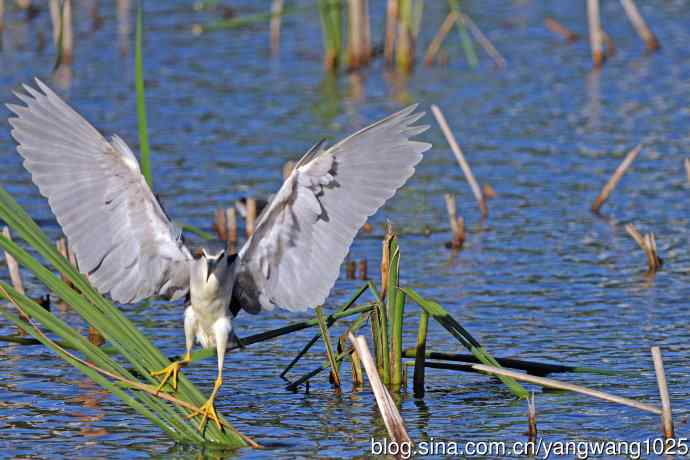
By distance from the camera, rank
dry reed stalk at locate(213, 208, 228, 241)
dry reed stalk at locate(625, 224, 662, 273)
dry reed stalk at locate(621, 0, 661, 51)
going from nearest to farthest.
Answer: dry reed stalk at locate(625, 224, 662, 273)
dry reed stalk at locate(213, 208, 228, 241)
dry reed stalk at locate(621, 0, 661, 51)

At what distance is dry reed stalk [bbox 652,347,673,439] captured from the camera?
5102mm

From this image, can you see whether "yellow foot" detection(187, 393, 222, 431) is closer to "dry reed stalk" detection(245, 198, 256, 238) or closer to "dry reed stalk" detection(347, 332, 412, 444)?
"dry reed stalk" detection(347, 332, 412, 444)

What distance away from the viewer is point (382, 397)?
513 centimetres

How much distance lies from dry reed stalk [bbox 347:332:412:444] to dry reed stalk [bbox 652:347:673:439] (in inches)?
38.4

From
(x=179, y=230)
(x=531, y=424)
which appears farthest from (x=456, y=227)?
(x=179, y=230)

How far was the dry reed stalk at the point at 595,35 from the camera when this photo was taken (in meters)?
14.0

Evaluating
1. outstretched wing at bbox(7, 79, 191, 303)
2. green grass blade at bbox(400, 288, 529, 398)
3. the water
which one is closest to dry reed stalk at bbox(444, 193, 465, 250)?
the water

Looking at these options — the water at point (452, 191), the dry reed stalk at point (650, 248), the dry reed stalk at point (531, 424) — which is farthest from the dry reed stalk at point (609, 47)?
the dry reed stalk at point (531, 424)

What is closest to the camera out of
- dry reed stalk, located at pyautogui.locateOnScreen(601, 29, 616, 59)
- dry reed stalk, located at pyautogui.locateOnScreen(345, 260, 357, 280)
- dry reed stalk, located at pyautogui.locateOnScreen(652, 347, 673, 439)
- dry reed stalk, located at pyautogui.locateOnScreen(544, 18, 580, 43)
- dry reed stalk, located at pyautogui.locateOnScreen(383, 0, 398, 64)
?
dry reed stalk, located at pyautogui.locateOnScreen(652, 347, 673, 439)

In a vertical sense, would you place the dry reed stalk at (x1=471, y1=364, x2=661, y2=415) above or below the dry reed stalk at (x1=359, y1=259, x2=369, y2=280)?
above

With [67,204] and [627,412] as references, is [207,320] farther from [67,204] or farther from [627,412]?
[627,412]

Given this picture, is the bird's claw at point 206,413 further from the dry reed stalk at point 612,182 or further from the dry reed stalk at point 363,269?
the dry reed stalk at point 612,182

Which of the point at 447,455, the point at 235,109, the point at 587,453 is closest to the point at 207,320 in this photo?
the point at 447,455

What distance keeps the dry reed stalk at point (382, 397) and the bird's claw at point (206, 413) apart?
1.94ft
